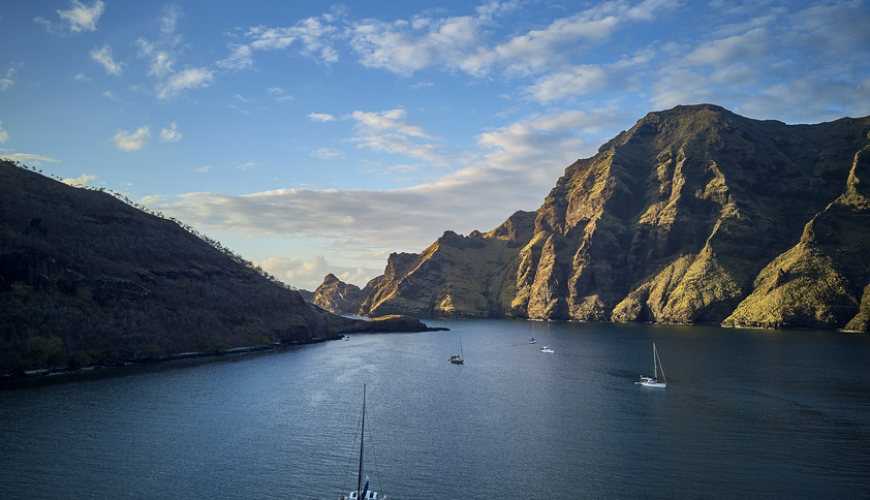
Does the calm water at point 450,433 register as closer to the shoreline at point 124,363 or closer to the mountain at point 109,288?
the shoreline at point 124,363

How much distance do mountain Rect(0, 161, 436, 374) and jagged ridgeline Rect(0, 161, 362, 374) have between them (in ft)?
0.82

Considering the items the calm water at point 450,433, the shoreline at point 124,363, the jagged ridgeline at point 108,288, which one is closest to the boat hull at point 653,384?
the calm water at point 450,433

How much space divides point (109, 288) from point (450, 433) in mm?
90577

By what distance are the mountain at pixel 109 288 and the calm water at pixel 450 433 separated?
13.6 m

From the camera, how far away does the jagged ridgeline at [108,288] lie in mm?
94812

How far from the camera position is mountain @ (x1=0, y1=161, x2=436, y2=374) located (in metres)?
94.8

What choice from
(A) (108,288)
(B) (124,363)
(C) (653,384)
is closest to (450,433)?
(C) (653,384)

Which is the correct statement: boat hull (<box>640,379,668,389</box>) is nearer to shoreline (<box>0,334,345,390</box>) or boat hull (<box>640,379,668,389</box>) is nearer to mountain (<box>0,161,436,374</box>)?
shoreline (<box>0,334,345,390</box>)

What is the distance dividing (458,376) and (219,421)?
51.3m

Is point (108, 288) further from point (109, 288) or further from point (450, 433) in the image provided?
point (450, 433)

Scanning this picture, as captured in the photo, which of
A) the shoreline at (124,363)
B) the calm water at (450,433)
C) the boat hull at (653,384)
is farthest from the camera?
the boat hull at (653,384)

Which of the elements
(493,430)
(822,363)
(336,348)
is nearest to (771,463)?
(493,430)

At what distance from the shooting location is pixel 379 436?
58469 mm

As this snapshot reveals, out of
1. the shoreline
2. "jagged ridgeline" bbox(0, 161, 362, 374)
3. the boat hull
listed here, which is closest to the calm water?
the boat hull
